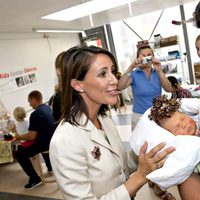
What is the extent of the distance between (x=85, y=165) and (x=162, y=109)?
19.7 inches

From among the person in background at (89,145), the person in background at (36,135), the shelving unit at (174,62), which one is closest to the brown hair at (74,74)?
the person in background at (89,145)

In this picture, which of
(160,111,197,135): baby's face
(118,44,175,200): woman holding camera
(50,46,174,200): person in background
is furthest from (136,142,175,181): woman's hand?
(118,44,175,200): woman holding camera

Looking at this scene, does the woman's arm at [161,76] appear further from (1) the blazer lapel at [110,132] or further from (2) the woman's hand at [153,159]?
(2) the woman's hand at [153,159]

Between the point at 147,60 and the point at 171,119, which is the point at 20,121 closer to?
the point at 147,60

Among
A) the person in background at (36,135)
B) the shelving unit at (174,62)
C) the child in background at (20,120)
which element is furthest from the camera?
the shelving unit at (174,62)

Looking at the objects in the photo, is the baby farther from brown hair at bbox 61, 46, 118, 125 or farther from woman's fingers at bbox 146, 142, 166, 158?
brown hair at bbox 61, 46, 118, 125

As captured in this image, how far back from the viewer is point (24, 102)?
510 centimetres

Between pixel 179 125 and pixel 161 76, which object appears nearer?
pixel 179 125

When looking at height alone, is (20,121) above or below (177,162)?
below

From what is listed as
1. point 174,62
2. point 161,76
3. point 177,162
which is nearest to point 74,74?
point 177,162

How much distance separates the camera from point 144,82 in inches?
102

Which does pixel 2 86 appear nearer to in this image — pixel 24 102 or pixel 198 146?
pixel 24 102

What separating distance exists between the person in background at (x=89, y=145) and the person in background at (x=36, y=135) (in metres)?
2.15

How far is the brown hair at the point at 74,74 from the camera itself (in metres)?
1.11
